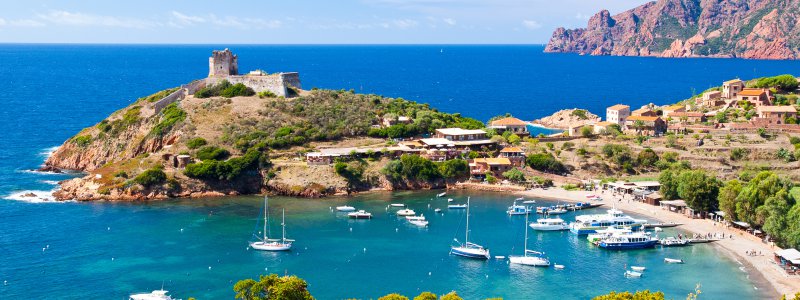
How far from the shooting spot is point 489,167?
8794 cm

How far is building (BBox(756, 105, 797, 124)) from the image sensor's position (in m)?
102

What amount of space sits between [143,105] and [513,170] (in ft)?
171

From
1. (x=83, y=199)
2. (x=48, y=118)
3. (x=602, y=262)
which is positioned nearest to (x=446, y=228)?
(x=602, y=262)

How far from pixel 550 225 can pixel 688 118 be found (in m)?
49.1

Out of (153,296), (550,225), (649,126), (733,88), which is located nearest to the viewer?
(153,296)

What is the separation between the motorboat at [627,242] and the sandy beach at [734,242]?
5326mm

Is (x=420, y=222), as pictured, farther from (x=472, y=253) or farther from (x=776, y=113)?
(x=776, y=113)

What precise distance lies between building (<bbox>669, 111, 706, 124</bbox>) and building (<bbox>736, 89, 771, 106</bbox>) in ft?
30.6

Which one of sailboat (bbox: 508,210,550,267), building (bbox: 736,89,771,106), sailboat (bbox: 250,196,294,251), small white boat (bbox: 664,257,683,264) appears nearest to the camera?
sailboat (bbox: 508,210,550,267)

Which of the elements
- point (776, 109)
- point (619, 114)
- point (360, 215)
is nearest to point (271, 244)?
point (360, 215)

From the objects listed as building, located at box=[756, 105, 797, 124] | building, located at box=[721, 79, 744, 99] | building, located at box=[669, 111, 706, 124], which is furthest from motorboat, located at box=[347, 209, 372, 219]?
building, located at box=[721, 79, 744, 99]

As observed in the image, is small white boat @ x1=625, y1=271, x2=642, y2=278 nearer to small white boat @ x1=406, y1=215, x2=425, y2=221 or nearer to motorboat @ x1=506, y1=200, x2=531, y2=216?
motorboat @ x1=506, y1=200, x2=531, y2=216

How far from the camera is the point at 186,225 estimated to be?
228 feet

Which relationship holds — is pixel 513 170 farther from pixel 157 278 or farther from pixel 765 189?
pixel 157 278
